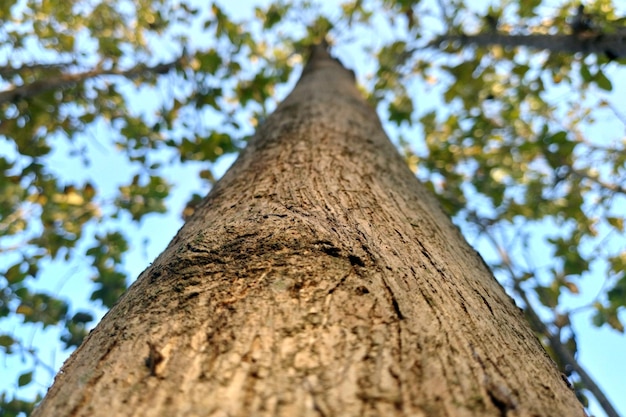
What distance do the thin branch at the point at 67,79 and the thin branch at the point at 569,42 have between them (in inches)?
136

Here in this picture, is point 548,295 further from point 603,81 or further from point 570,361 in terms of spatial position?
point 603,81

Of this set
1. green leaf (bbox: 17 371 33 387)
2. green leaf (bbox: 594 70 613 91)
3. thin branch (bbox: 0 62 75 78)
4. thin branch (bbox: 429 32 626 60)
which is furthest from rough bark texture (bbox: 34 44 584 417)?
thin branch (bbox: 0 62 75 78)

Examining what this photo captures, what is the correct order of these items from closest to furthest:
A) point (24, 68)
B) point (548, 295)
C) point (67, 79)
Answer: point (548, 295) < point (24, 68) < point (67, 79)

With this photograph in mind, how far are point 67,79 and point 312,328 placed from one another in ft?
15.3

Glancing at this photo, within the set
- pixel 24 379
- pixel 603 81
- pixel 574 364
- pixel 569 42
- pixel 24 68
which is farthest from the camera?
pixel 24 68

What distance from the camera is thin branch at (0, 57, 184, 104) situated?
11.9 ft

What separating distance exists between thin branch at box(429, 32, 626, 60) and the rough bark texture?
2.51 m

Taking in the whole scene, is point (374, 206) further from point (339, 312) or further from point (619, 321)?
point (619, 321)

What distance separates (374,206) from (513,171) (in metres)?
4.36

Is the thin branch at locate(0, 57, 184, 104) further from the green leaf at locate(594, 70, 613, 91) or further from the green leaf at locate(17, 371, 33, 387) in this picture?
the green leaf at locate(594, 70, 613, 91)

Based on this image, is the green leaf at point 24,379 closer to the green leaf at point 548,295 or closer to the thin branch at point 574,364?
the thin branch at point 574,364

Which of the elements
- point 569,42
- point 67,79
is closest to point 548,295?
point 569,42

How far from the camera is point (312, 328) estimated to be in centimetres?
71

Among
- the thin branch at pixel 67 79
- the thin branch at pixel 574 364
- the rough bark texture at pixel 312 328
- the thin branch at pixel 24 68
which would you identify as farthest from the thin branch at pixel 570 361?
the thin branch at pixel 24 68
